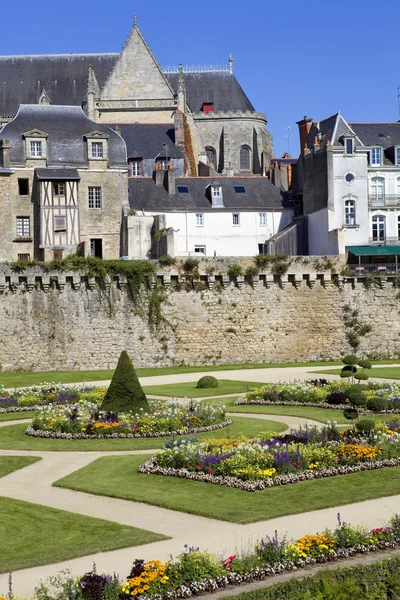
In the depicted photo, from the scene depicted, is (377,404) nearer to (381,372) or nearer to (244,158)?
(381,372)

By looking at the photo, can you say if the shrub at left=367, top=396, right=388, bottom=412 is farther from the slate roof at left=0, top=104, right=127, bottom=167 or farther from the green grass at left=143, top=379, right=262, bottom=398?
the slate roof at left=0, top=104, right=127, bottom=167

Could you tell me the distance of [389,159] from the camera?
178 feet

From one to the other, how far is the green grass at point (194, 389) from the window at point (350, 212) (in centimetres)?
2008

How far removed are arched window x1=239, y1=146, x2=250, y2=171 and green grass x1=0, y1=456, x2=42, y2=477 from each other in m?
52.7

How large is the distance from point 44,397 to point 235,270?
1498cm

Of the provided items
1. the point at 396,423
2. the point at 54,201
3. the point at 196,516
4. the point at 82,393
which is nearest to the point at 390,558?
the point at 196,516

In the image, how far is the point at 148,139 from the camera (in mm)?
59750

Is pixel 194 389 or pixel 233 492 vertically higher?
pixel 194 389

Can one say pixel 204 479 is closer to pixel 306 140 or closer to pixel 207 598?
pixel 207 598

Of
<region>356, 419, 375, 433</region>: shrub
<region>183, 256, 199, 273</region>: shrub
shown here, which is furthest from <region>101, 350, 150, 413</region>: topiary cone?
<region>183, 256, 199, 273</region>: shrub

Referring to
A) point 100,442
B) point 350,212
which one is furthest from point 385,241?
point 100,442

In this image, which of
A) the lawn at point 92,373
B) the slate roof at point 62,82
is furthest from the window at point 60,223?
the slate roof at point 62,82

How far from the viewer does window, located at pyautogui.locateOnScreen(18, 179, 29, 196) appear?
162 feet

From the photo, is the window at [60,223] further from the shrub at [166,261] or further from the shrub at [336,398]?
the shrub at [336,398]
